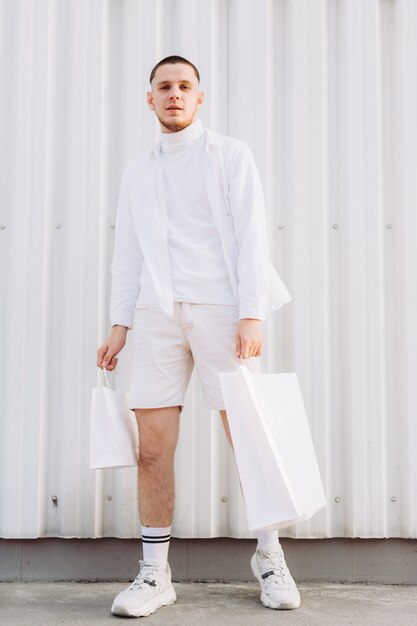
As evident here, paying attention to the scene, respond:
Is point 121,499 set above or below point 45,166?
below

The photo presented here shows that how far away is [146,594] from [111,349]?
848 millimetres

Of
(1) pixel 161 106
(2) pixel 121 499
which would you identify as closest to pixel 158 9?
(1) pixel 161 106

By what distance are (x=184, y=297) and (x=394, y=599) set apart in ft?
4.52

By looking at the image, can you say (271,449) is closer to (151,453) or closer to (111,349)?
(151,453)

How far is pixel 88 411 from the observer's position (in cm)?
322

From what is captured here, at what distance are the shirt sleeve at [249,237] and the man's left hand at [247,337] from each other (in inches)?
0.9

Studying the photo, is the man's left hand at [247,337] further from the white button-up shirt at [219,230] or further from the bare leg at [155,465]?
the bare leg at [155,465]

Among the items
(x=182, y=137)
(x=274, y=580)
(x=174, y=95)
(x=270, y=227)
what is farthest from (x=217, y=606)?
(x=174, y=95)

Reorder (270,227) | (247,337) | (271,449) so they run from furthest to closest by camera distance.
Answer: (270,227) < (247,337) < (271,449)

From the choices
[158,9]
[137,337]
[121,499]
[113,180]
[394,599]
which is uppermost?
[158,9]

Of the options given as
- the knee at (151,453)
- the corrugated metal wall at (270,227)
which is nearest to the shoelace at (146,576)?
the knee at (151,453)

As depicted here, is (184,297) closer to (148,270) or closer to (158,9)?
(148,270)

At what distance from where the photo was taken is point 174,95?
280 centimetres

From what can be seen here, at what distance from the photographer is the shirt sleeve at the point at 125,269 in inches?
114
